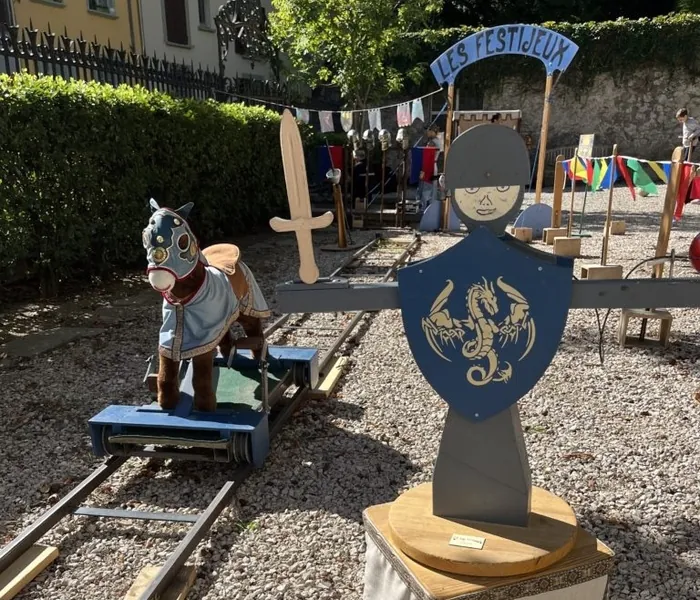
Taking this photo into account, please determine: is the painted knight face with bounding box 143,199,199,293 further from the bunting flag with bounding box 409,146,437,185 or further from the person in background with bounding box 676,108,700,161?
the person in background with bounding box 676,108,700,161

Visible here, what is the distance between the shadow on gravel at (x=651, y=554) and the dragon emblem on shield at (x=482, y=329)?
1.42 m

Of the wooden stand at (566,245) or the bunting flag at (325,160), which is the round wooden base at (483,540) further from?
the bunting flag at (325,160)

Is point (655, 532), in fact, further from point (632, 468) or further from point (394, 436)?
point (394, 436)

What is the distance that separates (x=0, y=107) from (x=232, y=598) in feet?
19.3

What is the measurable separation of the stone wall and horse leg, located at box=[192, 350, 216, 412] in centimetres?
2033

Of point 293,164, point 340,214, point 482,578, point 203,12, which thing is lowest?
point 482,578

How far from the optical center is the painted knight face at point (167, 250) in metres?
3.62

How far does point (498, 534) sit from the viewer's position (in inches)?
83.7

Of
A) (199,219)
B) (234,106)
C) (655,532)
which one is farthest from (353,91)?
(655,532)

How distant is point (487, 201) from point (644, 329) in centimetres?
463

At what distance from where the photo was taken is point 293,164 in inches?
77.3

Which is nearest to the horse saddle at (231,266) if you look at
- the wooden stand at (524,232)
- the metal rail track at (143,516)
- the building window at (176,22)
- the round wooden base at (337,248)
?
the metal rail track at (143,516)

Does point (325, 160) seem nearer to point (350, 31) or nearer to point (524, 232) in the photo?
point (350, 31)

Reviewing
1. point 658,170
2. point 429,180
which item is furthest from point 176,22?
point 658,170
